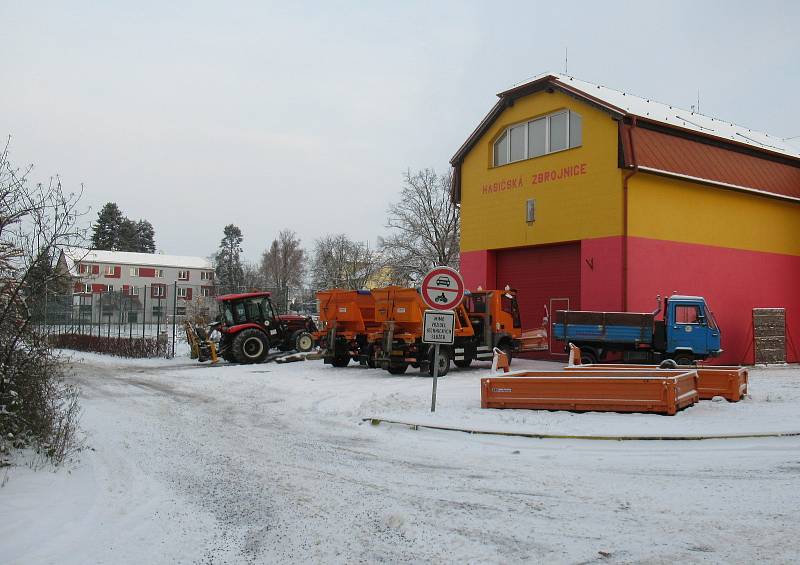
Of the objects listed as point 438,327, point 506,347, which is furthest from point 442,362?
point 438,327

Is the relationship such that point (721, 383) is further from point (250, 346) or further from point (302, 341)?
point (302, 341)

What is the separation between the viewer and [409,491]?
642 centimetres

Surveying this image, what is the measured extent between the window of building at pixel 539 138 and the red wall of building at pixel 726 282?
407cm

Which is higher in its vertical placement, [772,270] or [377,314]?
[772,270]

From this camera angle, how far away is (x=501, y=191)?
74.9ft

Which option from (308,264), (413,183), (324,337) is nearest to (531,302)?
(324,337)

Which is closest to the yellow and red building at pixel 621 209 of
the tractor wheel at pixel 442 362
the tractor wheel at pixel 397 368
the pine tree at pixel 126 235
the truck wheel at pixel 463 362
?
the truck wheel at pixel 463 362

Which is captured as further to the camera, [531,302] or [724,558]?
[531,302]

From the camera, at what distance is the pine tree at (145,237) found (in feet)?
335

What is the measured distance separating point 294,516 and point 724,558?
3.28 metres

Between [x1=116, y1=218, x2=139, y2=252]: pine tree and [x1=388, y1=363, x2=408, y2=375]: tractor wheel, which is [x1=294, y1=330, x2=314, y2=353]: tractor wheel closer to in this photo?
[x1=388, y1=363, x2=408, y2=375]: tractor wheel

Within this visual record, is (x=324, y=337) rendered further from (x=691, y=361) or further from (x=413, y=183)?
(x=413, y=183)

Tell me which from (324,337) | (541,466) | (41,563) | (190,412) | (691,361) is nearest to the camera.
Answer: (41,563)

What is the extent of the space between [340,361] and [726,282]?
41.3 feet
